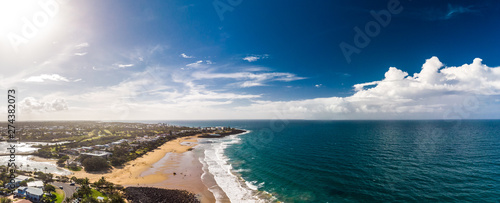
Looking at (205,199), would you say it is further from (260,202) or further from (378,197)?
(378,197)

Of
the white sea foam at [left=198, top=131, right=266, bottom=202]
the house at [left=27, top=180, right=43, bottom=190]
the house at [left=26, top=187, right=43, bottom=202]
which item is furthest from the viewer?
the white sea foam at [left=198, top=131, right=266, bottom=202]

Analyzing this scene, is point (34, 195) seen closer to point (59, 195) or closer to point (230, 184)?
point (59, 195)

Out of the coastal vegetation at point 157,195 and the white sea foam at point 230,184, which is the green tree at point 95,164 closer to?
the coastal vegetation at point 157,195

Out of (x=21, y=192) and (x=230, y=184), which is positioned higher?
(x=21, y=192)

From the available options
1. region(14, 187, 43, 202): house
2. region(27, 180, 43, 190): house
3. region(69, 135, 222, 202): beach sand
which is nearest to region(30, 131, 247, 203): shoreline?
region(69, 135, 222, 202): beach sand

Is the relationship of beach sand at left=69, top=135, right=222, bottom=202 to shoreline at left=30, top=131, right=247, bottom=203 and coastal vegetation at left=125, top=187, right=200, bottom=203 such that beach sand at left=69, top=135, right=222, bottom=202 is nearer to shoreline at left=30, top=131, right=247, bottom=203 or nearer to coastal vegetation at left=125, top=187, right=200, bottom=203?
shoreline at left=30, top=131, right=247, bottom=203

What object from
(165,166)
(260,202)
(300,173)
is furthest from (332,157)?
(165,166)

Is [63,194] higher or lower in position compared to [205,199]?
higher

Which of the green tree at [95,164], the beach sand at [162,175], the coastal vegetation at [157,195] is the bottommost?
the beach sand at [162,175]

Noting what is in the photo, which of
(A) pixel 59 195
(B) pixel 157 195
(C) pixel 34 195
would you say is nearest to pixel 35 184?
(C) pixel 34 195

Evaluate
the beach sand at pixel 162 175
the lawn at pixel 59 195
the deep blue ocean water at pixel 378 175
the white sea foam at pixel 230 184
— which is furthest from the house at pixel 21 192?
the deep blue ocean water at pixel 378 175

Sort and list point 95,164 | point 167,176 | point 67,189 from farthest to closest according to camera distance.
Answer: point 95,164 < point 167,176 < point 67,189
